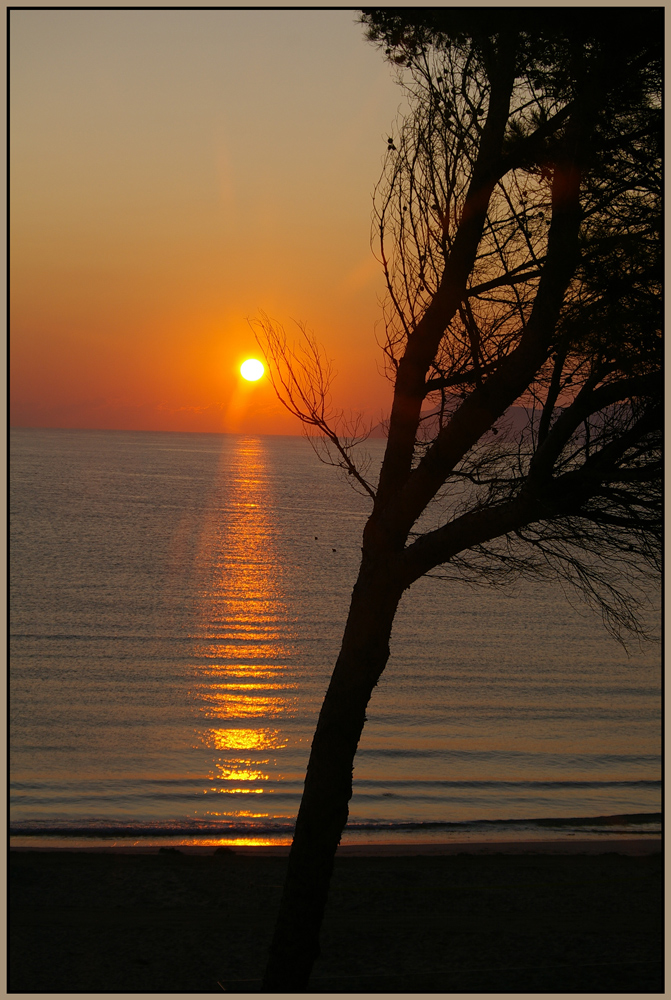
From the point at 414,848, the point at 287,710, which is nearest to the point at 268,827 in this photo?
the point at 414,848

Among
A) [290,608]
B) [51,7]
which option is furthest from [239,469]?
[51,7]

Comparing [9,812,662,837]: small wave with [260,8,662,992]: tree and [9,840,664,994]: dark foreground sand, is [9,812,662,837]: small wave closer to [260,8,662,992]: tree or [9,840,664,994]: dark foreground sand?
[9,840,664,994]: dark foreground sand

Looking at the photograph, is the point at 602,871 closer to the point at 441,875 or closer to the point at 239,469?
the point at 441,875

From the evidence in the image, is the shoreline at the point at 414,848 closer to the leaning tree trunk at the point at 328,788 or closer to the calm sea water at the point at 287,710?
the calm sea water at the point at 287,710

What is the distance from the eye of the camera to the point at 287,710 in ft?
67.8

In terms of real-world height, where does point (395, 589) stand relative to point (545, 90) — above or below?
below

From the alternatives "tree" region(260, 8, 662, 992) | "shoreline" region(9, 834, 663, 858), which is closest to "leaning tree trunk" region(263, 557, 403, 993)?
"tree" region(260, 8, 662, 992)

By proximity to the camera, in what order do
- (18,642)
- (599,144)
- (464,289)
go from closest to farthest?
(599,144)
(464,289)
(18,642)

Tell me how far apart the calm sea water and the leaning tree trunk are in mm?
1659

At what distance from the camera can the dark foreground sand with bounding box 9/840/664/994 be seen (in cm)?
780

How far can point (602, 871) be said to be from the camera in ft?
36.5

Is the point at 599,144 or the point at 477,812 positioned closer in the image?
the point at 599,144

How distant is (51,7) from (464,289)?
3456 millimetres

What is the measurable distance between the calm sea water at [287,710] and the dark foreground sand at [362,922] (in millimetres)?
2228
